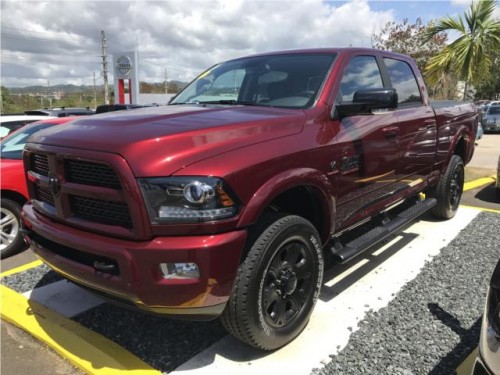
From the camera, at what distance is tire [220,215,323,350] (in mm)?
2605

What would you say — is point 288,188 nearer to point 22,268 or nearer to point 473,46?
point 22,268

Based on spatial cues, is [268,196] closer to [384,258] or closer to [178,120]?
[178,120]

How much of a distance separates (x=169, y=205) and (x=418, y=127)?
10.5ft

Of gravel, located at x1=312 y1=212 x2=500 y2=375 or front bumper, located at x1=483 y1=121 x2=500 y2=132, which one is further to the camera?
front bumper, located at x1=483 y1=121 x2=500 y2=132

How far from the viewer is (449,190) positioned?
19.3 feet

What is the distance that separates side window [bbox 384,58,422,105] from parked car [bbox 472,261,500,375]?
2.82m

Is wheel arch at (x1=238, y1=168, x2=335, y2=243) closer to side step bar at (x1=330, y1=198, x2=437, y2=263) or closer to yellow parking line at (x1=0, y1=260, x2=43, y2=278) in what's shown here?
side step bar at (x1=330, y1=198, x2=437, y2=263)

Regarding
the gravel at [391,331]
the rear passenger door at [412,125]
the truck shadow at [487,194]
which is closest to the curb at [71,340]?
the gravel at [391,331]

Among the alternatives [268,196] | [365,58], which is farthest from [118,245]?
[365,58]

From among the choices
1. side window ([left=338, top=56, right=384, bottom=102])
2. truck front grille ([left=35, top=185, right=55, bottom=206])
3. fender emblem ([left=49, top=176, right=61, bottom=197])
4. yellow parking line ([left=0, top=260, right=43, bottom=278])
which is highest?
side window ([left=338, top=56, right=384, bottom=102])

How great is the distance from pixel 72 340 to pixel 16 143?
3.55m

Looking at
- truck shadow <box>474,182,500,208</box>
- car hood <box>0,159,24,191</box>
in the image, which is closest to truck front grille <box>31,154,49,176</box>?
car hood <box>0,159,24,191</box>

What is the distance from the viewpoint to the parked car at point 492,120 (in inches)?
904

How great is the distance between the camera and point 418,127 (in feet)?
15.1
